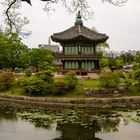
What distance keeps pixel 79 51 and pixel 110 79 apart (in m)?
14.3

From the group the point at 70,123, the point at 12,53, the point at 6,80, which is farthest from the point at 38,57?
the point at 70,123

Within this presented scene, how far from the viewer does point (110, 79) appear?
117ft

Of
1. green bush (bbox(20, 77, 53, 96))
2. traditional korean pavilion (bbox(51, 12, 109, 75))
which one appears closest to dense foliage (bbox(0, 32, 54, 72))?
traditional korean pavilion (bbox(51, 12, 109, 75))

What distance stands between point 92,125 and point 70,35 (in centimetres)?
2922

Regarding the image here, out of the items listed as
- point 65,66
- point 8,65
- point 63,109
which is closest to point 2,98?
point 63,109

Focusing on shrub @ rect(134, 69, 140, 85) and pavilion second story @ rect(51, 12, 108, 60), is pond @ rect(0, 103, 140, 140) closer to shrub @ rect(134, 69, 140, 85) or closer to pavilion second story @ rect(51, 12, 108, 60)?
shrub @ rect(134, 69, 140, 85)

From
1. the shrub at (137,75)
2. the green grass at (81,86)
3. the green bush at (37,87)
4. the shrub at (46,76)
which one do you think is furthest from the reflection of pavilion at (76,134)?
the shrub at (137,75)

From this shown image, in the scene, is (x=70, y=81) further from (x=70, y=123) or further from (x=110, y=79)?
(x=70, y=123)

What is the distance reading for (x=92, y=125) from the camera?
73.9ft

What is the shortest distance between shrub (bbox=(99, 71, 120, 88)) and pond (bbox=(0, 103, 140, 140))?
4534 mm

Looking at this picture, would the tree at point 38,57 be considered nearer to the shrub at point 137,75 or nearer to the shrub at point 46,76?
the shrub at point 46,76

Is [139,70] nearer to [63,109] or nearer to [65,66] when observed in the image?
[63,109]

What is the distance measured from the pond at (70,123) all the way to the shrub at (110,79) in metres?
4.53

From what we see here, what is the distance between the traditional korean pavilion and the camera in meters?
48.8
